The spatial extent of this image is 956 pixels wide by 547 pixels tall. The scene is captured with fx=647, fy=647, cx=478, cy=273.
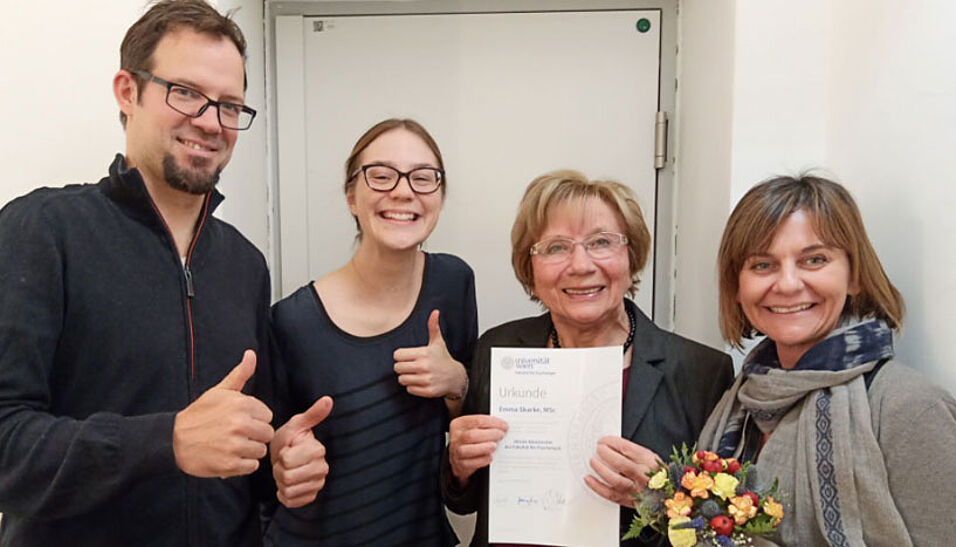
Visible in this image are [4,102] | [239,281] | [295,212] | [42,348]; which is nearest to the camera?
[42,348]

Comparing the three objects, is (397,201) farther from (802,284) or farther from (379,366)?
(802,284)

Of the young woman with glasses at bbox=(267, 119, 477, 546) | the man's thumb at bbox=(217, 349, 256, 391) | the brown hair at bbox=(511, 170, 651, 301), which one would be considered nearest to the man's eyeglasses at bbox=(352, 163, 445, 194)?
the young woman with glasses at bbox=(267, 119, 477, 546)

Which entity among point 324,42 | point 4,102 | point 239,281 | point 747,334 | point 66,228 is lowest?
point 747,334

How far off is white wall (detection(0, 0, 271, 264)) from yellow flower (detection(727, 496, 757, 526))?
1.74 meters

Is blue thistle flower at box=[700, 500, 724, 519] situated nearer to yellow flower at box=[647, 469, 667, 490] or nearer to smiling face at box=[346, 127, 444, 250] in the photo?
yellow flower at box=[647, 469, 667, 490]

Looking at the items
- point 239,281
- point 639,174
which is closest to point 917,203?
point 639,174

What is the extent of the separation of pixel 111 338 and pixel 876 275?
145 centimetres

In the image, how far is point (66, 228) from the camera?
1185 millimetres

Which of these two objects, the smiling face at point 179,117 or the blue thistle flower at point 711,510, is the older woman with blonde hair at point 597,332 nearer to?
the blue thistle flower at point 711,510

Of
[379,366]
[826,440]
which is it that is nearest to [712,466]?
[826,440]

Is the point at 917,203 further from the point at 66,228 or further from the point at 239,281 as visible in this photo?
the point at 66,228

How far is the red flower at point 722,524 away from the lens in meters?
1.00

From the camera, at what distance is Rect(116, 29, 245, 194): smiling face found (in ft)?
4.23
